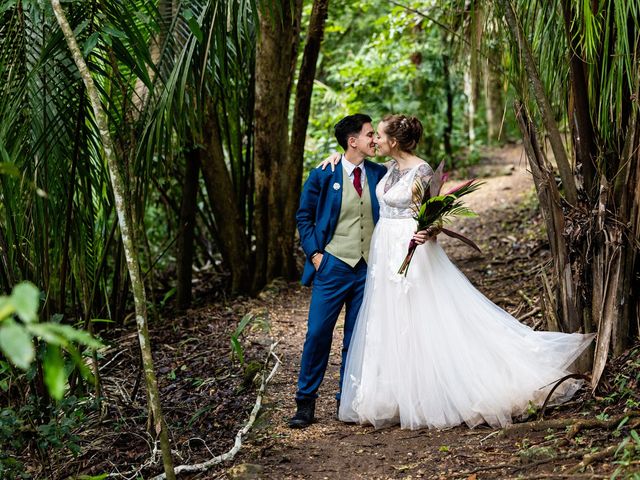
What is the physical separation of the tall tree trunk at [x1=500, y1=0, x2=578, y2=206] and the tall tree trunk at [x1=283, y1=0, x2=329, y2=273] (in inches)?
129

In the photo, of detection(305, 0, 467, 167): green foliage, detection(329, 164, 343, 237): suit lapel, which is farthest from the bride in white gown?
detection(305, 0, 467, 167): green foliage

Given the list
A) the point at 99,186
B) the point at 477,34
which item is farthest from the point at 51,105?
the point at 477,34

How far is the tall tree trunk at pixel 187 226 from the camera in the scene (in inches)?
299

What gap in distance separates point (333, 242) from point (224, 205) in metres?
3.55

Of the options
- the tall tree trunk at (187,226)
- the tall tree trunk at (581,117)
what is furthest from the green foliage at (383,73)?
the tall tree trunk at (581,117)

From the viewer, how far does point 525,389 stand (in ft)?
13.1

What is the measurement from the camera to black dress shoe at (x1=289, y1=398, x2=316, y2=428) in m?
4.41

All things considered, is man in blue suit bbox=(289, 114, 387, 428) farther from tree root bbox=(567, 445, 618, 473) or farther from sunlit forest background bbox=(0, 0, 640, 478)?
tree root bbox=(567, 445, 618, 473)

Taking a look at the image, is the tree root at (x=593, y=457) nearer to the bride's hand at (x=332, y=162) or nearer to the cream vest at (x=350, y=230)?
the cream vest at (x=350, y=230)

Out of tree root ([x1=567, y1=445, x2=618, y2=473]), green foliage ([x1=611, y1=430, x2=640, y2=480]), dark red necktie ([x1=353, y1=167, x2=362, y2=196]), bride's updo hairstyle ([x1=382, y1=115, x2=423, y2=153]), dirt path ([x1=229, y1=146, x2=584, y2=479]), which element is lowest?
dirt path ([x1=229, y1=146, x2=584, y2=479])

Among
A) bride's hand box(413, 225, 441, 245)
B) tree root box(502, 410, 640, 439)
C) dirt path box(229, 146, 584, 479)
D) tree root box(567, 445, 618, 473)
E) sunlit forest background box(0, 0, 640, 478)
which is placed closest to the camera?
tree root box(567, 445, 618, 473)

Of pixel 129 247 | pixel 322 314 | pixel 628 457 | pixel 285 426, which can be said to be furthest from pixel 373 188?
pixel 628 457

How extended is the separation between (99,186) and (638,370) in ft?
11.1

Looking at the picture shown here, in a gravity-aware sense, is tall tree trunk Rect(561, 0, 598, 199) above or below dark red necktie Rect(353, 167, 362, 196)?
above
